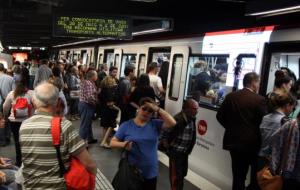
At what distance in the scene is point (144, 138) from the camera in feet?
12.5

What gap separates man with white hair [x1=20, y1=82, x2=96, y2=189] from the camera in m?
2.87

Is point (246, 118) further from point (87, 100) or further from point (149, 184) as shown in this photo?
point (87, 100)

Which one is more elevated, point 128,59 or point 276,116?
point 128,59

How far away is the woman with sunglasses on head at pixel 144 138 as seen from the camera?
12.4 ft

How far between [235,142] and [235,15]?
2478 millimetres

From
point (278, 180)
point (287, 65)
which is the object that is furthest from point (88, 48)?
point (278, 180)

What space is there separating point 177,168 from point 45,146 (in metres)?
2.12

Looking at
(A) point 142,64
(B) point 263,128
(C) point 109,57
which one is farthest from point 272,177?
(C) point 109,57

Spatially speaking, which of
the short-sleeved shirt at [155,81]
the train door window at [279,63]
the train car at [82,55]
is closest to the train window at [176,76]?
the short-sleeved shirt at [155,81]

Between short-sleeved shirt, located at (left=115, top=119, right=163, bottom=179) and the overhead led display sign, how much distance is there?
6647 millimetres

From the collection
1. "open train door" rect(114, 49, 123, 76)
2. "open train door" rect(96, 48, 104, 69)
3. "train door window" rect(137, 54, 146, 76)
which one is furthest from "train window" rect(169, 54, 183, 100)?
"open train door" rect(96, 48, 104, 69)

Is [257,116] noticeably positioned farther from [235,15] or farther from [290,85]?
[235,15]

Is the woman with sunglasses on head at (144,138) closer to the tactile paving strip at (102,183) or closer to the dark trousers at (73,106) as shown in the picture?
the tactile paving strip at (102,183)

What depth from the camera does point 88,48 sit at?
695 inches
